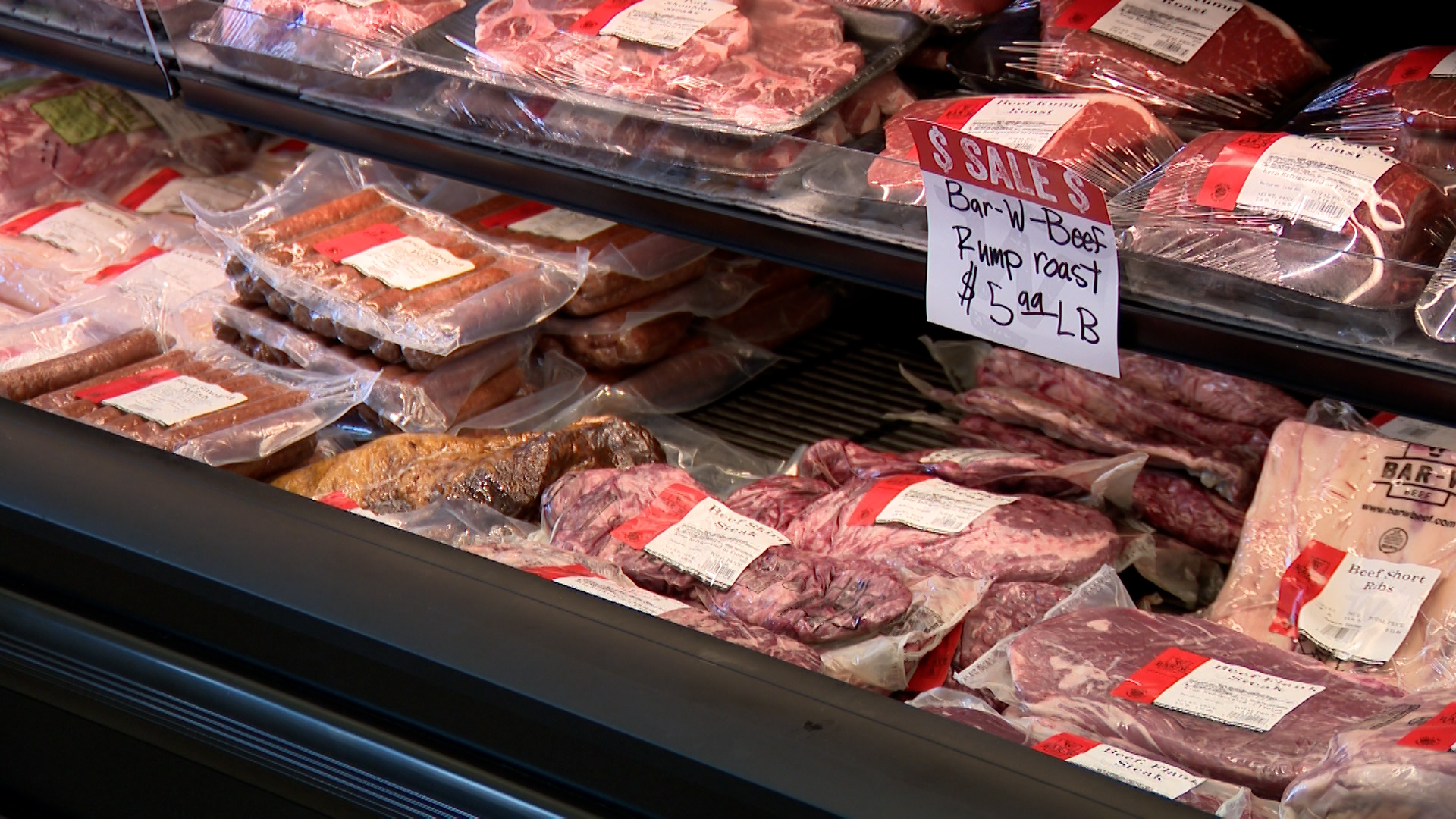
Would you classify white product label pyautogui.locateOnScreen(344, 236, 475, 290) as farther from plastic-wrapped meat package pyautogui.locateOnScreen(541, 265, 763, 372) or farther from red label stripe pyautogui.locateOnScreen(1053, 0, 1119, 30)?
red label stripe pyautogui.locateOnScreen(1053, 0, 1119, 30)

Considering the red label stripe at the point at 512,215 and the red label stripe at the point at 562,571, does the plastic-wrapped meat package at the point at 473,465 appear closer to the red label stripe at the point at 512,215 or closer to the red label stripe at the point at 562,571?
the red label stripe at the point at 562,571

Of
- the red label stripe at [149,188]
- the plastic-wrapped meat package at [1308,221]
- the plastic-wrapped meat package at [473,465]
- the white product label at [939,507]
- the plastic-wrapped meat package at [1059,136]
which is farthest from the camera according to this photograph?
the red label stripe at [149,188]

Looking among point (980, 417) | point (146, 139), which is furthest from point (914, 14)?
point (146, 139)

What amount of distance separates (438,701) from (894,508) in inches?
27.7

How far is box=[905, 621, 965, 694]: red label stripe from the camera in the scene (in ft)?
5.63

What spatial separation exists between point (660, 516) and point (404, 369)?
657mm

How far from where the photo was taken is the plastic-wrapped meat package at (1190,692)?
1406mm

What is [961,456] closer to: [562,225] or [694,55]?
[694,55]

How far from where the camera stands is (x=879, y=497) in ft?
6.22

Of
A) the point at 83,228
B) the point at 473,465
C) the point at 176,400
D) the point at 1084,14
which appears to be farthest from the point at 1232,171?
the point at 83,228

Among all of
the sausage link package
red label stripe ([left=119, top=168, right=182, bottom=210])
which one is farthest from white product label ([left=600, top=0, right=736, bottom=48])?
red label stripe ([left=119, top=168, right=182, bottom=210])

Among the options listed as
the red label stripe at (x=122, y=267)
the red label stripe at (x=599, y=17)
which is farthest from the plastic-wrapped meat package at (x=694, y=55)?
the red label stripe at (x=122, y=267)

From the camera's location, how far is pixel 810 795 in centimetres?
119

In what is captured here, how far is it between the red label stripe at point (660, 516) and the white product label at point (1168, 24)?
0.83m
